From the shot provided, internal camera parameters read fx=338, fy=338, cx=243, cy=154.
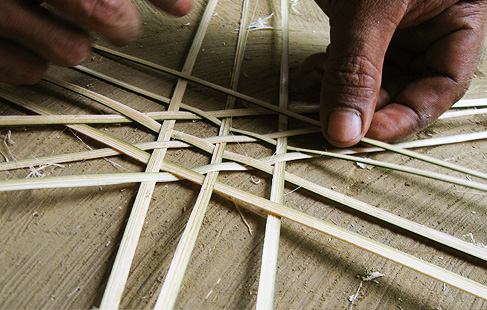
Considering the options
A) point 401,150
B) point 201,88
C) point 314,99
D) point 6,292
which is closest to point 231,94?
point 201,88

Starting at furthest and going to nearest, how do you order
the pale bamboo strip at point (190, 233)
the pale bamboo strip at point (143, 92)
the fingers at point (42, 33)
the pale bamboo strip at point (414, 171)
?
A: the pale bamboo strip at point (143, 92)
the pale bamboo strip at point (414, 171)
the fingers at point (42, 33)
the pale bamboo strip at point (190, 233)

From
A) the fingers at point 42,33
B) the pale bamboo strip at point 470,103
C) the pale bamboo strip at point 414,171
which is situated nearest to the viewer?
the fingers at point 42,33

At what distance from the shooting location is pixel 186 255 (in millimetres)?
597

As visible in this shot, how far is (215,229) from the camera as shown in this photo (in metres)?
0.67

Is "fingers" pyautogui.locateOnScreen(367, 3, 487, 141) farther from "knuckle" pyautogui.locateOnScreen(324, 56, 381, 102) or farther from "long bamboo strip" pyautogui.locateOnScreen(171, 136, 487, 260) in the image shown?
"long bamboo strip" pyautogui.locateOnScreen(171, 136, 487, 260)

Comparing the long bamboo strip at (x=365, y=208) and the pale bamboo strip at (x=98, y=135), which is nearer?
the long bamboo strip at (x=365, y=208)

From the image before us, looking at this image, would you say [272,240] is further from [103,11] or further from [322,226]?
[103,11]

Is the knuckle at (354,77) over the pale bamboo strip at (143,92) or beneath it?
beneath

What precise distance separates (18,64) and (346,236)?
30.6 inches

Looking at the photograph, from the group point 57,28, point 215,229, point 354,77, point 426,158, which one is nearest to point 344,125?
point 354,77

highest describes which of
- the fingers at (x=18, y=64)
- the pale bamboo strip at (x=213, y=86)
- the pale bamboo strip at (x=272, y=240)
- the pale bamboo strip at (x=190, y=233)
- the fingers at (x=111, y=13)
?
the fingers at (x=18, y=64)

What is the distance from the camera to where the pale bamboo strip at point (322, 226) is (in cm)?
60

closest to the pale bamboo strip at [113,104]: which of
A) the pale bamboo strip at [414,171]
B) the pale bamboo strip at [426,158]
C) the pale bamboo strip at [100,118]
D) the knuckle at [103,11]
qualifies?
the pale bamboo strip at [100,118]

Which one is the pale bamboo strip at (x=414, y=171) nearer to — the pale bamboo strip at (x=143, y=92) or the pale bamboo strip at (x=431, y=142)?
the pale bamboo strip at (x=431, y=142)
